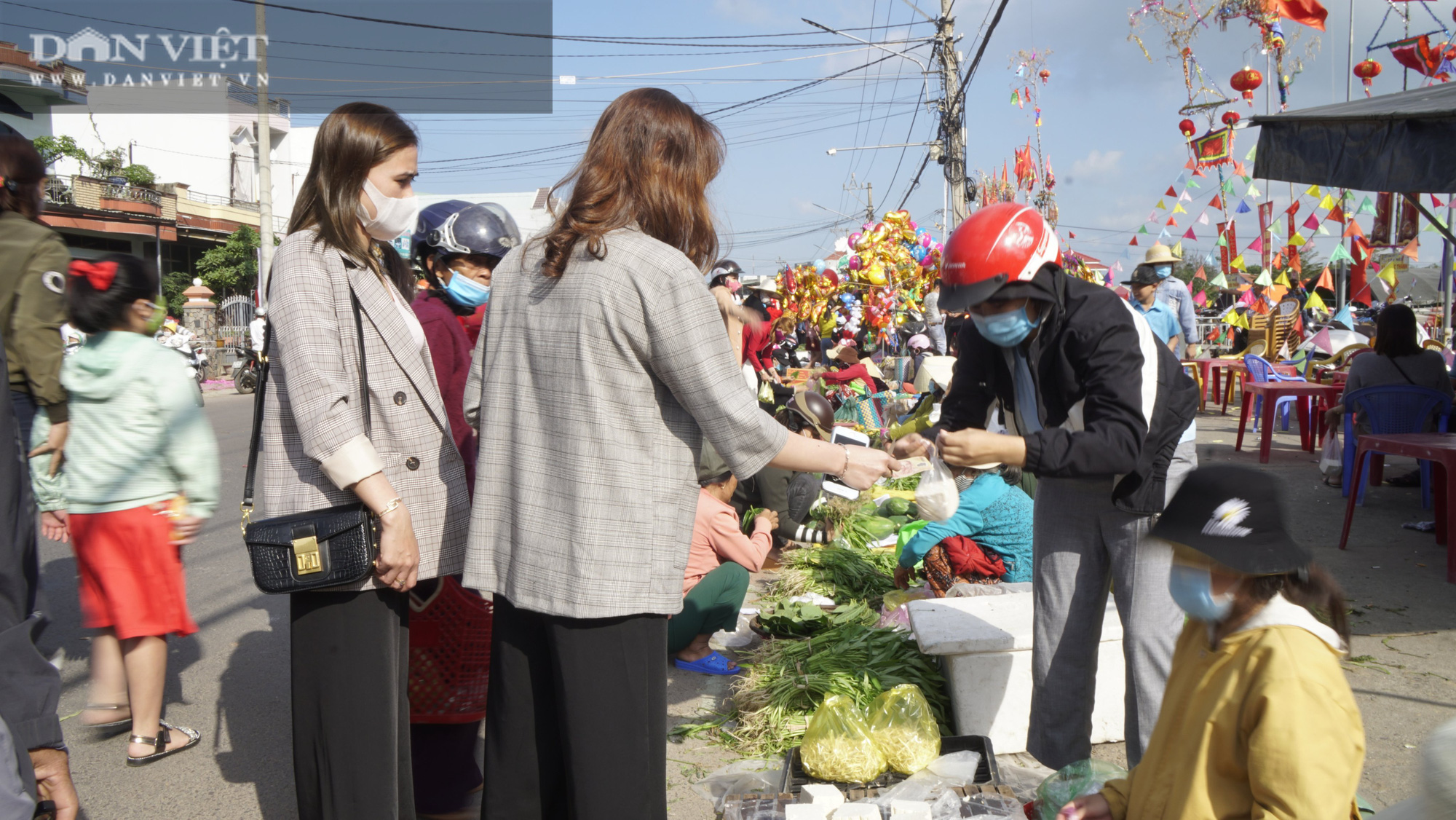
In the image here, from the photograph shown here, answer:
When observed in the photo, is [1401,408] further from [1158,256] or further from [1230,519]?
[1230,519]

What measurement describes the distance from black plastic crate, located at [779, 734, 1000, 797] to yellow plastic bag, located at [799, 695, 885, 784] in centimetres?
2

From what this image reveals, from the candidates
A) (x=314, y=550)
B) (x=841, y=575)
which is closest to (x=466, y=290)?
(x=314, y=550)

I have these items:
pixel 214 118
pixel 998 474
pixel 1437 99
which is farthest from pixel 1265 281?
pixel 214 118

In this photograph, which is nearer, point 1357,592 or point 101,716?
point 101,716

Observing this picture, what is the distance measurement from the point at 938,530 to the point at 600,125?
10.5ft

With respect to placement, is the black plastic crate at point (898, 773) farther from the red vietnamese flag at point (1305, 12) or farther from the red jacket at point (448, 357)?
the red vietnamese flag at point (1305, 12)

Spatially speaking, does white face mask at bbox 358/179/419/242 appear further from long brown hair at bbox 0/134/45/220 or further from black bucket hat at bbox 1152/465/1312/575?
black bucket hat at bbox 1152/465/1312/575

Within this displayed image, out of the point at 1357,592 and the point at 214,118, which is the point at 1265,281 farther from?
the point at 214,118

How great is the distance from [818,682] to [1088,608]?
1.33 m

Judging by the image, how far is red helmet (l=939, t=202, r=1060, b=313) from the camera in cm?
246

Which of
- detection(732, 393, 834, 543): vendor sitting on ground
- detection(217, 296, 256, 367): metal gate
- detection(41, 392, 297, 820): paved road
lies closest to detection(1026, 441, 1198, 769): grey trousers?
detection(41, 392, 297, 820): paved road

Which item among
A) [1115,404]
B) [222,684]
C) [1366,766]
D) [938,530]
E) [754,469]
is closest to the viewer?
[754,469]

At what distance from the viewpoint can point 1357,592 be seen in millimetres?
5328

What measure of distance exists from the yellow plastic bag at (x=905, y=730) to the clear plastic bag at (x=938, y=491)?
0.66 meters
